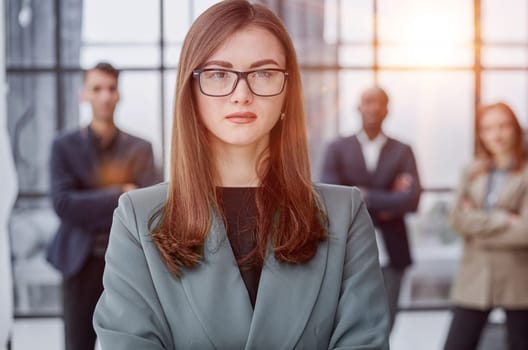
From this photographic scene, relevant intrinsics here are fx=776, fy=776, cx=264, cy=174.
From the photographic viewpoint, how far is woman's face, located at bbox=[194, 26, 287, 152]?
1406 mm


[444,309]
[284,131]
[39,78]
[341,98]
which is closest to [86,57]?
[39,78]

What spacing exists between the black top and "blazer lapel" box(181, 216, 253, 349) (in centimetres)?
4

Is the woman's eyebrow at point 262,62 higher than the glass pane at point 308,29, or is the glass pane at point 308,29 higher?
the glass pane at point 308,29

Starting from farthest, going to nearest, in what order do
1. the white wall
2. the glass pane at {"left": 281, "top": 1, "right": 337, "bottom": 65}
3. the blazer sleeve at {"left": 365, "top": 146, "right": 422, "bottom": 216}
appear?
the glass pane at {"left": 281, "top": 1, "right": 337, "bottom": 65}
the blazer sleeve at {"left": 365, "top": 146, "right": 422, "bottom": 216}
the white wall

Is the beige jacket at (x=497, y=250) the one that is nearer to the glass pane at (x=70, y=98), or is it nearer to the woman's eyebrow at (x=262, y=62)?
the woman's eyebrow at (x=262, y=62)

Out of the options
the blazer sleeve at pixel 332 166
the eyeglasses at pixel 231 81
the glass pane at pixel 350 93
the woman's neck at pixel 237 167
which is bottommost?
the blazer sleeve at pixel 332 166

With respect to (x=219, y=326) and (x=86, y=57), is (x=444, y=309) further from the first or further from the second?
(x=219, y=326)

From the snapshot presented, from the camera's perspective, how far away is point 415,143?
225 inches

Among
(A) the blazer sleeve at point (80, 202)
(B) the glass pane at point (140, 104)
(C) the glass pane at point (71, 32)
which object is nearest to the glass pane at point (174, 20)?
(B) the glass pane at point (140, 104)

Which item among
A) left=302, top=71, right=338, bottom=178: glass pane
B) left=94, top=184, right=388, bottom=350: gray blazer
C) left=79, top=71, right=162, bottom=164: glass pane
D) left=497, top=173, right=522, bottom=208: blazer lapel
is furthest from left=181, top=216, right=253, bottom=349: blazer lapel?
left=302, top=71, right=338, bottom=178: glass pane

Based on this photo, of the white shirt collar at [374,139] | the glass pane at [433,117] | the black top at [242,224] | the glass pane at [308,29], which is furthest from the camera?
the glass pane at [433,117]

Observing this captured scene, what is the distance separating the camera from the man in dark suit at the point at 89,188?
336 centimetres

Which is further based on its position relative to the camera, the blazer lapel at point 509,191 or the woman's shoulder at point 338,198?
the blazer lapel at point 509,191

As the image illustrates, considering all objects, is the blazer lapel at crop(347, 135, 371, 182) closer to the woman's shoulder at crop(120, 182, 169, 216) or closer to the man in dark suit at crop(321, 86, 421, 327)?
the man in dark suit at crop(321, 86, 421, 327)
